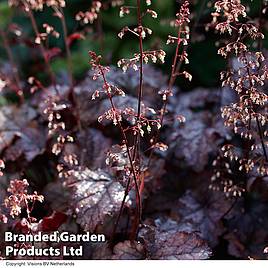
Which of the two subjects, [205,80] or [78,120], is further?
[205,80]

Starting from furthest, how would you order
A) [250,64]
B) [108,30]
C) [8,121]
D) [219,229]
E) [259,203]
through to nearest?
[108,30]
[8,121]
[259,203]
[219,229]
[250,64]

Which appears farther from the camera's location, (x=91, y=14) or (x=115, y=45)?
(x=115, y=45)

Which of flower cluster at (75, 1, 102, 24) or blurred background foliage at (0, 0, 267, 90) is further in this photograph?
blurred background foliage at (0, 0, 267, 90)

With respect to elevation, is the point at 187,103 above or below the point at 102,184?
above

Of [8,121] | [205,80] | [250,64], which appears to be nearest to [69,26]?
[205,80]

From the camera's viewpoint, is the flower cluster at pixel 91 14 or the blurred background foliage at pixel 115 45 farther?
the blurred background foliage at pixel 115 45

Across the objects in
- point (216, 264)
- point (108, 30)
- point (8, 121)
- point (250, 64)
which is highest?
point (108, 30)

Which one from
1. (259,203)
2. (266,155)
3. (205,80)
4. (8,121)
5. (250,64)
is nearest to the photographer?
(250,64)

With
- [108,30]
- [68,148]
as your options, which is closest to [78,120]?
[68,148]

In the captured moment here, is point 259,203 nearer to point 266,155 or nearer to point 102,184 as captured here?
point 266,155
